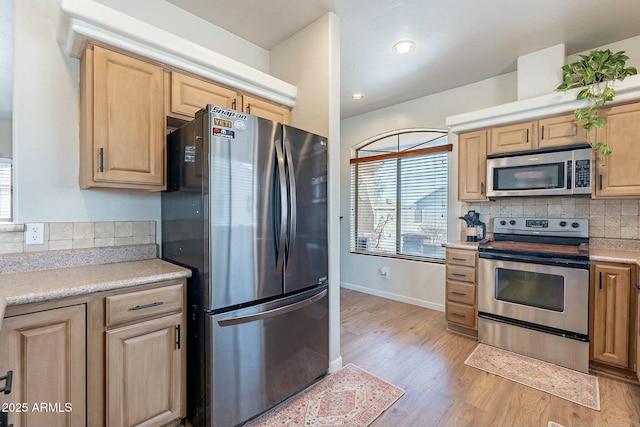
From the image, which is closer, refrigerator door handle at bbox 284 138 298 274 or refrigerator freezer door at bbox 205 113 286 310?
refrigerator freezer door at bbox 205 113 286 310

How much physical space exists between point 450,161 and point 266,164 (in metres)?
2.71

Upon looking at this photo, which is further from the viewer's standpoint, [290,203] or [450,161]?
[450,161]

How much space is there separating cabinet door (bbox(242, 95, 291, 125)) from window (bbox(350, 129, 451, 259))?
212 cm

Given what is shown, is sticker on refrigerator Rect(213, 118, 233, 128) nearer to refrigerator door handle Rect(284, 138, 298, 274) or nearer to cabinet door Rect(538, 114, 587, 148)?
refrigerator door handle Rect(284, 138, 298, 274)

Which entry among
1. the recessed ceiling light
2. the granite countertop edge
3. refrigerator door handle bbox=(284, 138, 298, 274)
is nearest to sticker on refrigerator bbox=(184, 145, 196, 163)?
refrigerator door handle bbox=(284, 138, 298, 274)

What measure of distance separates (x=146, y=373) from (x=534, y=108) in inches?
138

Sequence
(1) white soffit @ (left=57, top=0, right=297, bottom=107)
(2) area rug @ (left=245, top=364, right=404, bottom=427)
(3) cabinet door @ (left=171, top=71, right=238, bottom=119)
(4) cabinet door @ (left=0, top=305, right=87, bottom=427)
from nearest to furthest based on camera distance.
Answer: (4) cabinet door @ (left=0, top=305, right=87, bottom=427) < (1) white soffit @ (left=57, top=0, right=297, bottom=107) < (2) area rug @ (left=245, top=364, right=404, bottom=427) < (3) cabinet door @ (left=171, top=71, right=238, bottom=119)

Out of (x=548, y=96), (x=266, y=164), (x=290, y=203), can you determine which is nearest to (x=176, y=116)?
(x=266, y=164)

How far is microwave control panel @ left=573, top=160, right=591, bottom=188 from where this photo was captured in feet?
8.05

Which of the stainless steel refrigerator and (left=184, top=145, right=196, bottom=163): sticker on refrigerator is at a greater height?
(left=184, top=145, right=196, bottom=163): sticker on refrigerator

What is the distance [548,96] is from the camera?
102 inches

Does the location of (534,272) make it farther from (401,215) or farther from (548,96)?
(401,215)

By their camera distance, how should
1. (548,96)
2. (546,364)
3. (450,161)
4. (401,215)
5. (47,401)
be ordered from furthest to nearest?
(401,215) → (450,161) → (548,96) → (546,364) → (47,401)

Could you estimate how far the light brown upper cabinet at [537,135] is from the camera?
8.38ft
